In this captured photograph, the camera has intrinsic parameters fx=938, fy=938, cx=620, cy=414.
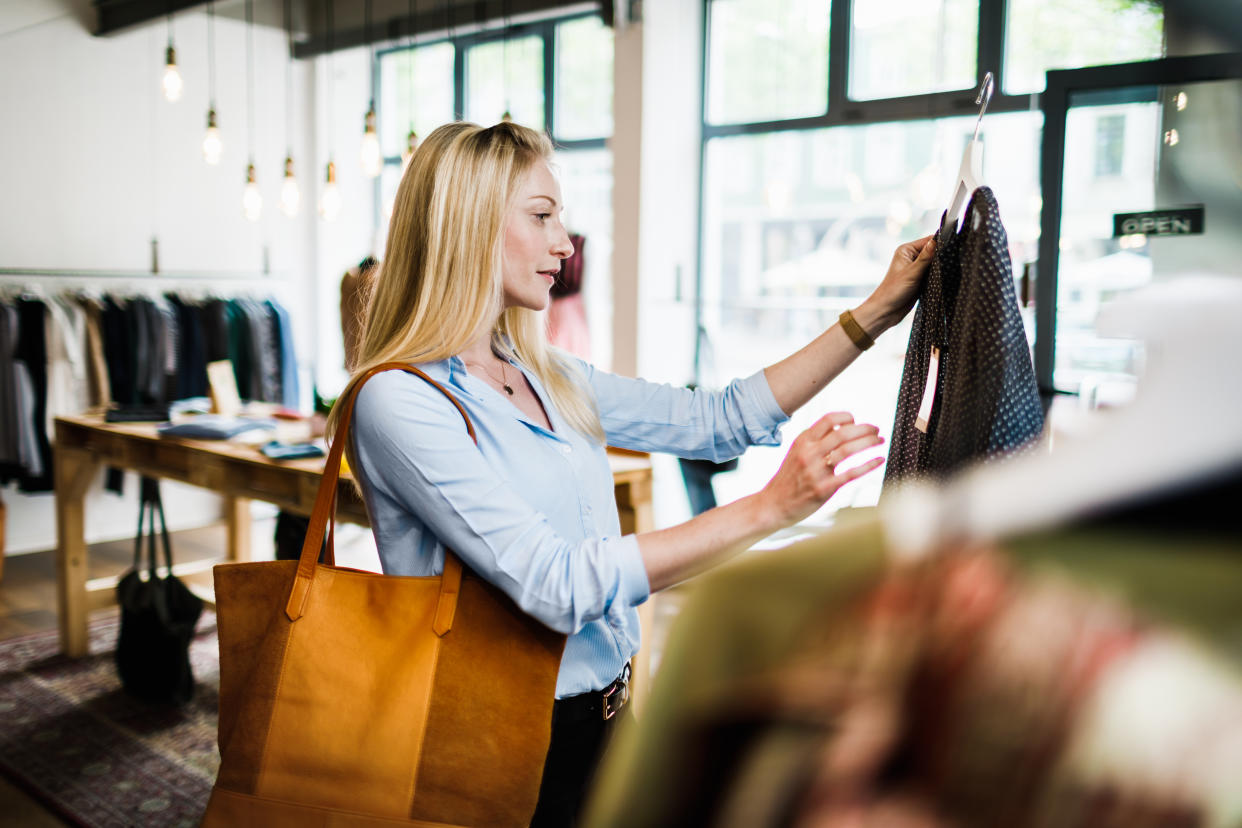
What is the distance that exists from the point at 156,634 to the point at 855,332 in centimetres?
286

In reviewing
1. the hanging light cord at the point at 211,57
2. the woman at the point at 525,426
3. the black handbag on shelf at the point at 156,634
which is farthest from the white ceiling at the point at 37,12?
the woman at the point at 525,426

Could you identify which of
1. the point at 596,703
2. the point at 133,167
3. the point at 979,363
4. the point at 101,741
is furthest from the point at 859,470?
the point at 133,167

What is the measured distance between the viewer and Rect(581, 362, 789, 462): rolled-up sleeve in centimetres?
148

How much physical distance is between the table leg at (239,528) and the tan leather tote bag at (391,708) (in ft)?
12.4

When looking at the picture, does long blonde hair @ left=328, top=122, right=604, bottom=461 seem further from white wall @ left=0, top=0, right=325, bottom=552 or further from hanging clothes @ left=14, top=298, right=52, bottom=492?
white wall @ left=0, top=0, right=325, bottom=552

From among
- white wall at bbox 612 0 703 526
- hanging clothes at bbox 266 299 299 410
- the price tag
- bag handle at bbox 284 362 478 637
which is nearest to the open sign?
the price tag

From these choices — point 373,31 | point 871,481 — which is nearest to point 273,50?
point 373,31

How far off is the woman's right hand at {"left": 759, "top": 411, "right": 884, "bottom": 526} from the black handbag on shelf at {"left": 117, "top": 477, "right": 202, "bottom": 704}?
2.90 metres

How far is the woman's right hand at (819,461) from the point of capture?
0.89 metres

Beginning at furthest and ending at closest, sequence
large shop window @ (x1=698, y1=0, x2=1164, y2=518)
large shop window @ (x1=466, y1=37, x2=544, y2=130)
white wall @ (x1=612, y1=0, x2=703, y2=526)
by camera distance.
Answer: large shop window @ (x1=466, y1=37, x2=544, y2=130), white wall @ (x1=612, y1=0, x2=703, y2=526), large shop window @ (x1=698, y1=0, x2=1164, y2=518)

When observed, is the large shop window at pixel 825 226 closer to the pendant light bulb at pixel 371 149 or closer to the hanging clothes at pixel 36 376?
the pendant light bulb at pixel 371 149

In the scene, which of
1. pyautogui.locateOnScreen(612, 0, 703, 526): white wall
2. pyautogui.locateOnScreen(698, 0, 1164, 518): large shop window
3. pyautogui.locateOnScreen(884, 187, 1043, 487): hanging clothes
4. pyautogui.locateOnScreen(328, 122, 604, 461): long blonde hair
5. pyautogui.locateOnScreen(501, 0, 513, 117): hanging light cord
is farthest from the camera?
pyautogui.locateOnScreen(501, 0, 513, 117): hanging light cord

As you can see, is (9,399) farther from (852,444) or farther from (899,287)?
(852,444)

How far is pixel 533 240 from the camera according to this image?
1.32 m
